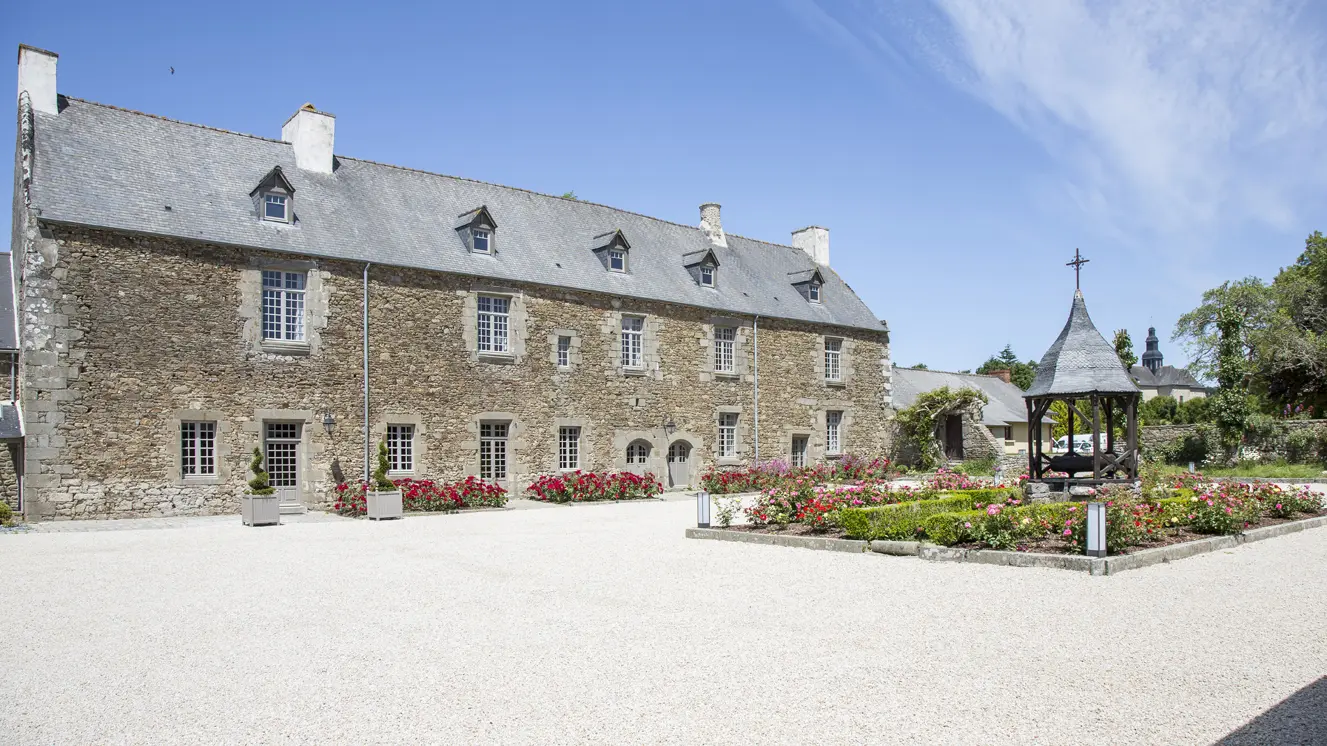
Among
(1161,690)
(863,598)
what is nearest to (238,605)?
(863,598)

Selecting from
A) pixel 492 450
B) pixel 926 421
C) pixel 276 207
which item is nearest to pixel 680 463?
pixel 492 450

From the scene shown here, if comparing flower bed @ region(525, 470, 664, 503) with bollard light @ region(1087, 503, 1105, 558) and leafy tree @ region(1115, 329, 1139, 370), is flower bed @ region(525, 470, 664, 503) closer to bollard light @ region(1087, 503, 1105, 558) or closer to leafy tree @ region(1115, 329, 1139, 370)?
bollard light @ region(1087, 503, 1105, 558)

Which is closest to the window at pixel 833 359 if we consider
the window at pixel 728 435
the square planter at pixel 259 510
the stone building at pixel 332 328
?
the stone building at pixel 332 328

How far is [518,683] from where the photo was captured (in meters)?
5.60

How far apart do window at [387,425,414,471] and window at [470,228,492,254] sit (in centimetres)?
467

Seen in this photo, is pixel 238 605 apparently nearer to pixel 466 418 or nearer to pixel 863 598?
pixel 863 598

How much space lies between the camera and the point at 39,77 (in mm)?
18031

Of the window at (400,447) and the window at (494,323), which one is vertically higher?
the window at (494,323)

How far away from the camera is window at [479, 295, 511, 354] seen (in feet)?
70.7

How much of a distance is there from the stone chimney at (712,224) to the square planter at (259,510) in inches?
668

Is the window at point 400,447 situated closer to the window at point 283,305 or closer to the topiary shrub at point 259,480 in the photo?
the window at point 283,305

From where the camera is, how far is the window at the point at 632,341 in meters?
24.1

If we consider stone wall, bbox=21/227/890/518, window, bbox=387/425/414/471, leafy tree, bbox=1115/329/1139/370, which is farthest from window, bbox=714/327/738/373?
leafy tree, bbox=1115/329/1139/370

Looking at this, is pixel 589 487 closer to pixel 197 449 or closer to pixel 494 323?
pixel 494 323
